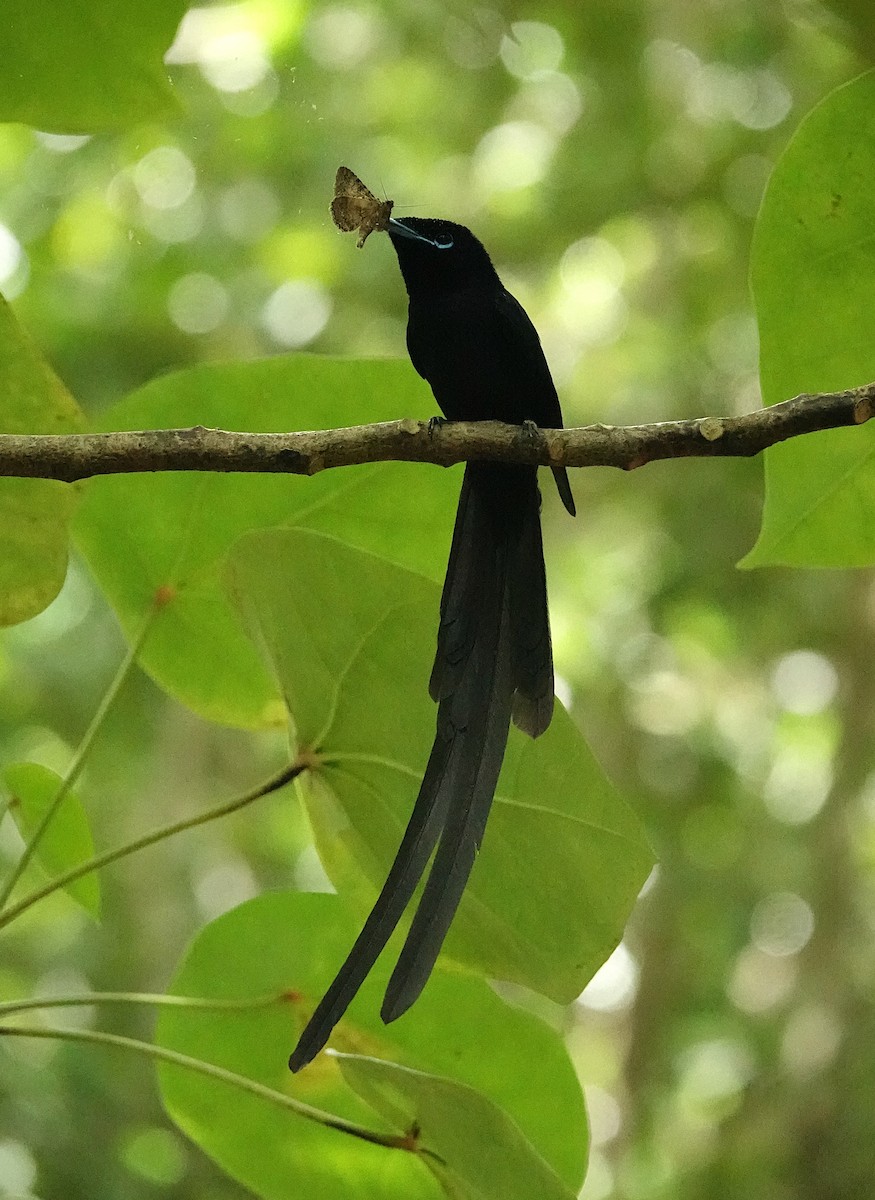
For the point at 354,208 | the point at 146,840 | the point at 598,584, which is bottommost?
the point at 146,840

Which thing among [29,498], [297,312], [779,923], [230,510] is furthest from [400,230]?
[779,923]

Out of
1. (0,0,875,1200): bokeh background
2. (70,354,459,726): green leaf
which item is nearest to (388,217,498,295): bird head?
(70,354,459,726): green leaf

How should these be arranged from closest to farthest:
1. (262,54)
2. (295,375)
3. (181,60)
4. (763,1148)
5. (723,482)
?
1. (295,375)
2. (181,60)
3. (262,54)
4. (763,1148)
5. (723,482)

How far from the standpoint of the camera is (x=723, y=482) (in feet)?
10.3

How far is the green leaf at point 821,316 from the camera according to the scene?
2.90ft

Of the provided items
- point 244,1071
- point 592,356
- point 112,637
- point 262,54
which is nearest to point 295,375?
point 244,1071

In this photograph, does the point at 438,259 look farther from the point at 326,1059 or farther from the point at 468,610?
the point at 326,1059

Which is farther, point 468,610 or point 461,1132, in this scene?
point 468,610

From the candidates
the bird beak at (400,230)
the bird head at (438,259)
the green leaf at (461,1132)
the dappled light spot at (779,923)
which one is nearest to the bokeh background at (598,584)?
the dappled light spot at (779,923)

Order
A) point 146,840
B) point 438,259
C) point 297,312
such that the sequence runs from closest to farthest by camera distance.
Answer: point 146,840 < point 438,259 < point 297,312

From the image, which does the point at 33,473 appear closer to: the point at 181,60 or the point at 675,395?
the point at 181,60

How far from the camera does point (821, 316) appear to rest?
904 mm

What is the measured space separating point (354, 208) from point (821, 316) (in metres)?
0.39

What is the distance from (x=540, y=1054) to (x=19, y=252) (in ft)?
6.17
